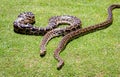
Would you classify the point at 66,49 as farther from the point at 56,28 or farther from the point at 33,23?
the point at 33,23

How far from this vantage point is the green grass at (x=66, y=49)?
8586mm

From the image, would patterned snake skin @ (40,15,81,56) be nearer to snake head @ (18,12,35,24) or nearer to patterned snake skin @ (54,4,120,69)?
patterned snake skin @ (54,4,120,69)

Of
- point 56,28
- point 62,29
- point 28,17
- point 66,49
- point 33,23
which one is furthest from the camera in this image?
point 33,23

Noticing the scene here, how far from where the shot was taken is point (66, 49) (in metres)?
9.66

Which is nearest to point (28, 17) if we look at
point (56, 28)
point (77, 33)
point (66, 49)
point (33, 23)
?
point (33, 23)

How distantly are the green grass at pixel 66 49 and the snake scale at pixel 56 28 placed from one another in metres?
0.17

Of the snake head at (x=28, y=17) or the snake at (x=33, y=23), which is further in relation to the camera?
the snake head at (x=28, y=17)

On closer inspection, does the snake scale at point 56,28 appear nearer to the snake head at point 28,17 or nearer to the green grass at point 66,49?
the snake head at point 28,17

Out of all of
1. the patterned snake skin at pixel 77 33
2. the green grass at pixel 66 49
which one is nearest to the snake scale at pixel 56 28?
the patterned snake skin at pixel 77 33

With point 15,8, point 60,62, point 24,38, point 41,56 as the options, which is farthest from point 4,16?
point 60,62

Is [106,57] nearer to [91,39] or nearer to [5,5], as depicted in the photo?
[91,39]

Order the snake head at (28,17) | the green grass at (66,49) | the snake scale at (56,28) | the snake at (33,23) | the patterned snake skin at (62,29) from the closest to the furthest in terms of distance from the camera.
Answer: the green grass at (66,49) → the patterned snake skin at (62,29) → the snake scale at (56,28) → the snake at (33,23) → the snake head at (28,17)

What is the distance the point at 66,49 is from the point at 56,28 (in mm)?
1243

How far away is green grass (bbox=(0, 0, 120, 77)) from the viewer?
859 cm
